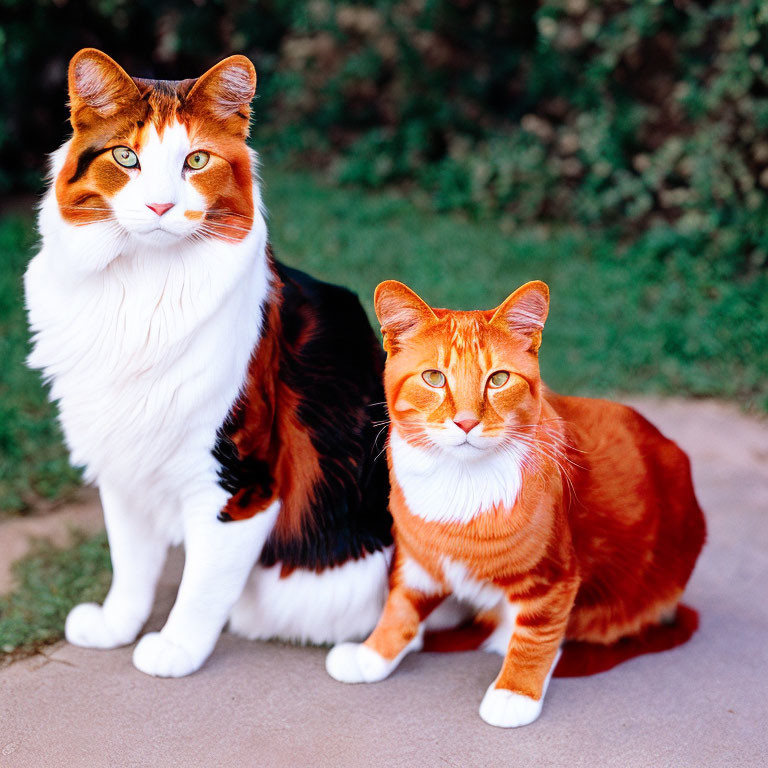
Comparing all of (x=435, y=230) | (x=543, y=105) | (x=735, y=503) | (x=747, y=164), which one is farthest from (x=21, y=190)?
(x=735, y=503)

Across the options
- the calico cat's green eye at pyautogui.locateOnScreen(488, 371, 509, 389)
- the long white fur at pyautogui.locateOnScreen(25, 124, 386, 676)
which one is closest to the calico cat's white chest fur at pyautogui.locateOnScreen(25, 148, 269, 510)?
the long white fur at pyautogui.locateOnScreen(25, 124, 386, 676)

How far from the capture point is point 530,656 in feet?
6.86

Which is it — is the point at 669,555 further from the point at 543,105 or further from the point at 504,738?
the point at 543,105

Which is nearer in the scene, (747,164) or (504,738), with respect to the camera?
(504,738)

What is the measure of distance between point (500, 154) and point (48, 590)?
14.7 feet

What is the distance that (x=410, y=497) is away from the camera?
204 cm

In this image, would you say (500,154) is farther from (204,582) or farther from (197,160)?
(204,582)

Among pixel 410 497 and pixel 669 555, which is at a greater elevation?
pixel 410 497

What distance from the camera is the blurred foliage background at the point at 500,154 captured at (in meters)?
4.56

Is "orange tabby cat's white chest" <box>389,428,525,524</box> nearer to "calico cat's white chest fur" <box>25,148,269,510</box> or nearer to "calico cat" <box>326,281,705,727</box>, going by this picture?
"calico cat" <box>326,281,705,727</box>

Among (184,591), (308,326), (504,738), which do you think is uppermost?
(308,326)

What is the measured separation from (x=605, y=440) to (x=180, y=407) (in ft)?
3.46

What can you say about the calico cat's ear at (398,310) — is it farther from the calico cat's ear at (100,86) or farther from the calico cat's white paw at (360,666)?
the calico cat's white paw at (360,666)

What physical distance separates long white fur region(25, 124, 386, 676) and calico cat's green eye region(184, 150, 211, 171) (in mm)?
20
